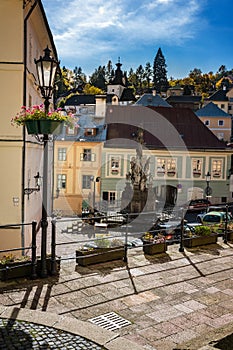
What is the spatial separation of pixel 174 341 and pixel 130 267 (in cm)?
269

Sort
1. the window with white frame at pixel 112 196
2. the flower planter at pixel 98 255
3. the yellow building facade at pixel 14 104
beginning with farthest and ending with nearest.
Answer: the window with white frame at pixel 112 196 < the yellow building facade at pixel 14 104 < the flower planter at pixel 98 255

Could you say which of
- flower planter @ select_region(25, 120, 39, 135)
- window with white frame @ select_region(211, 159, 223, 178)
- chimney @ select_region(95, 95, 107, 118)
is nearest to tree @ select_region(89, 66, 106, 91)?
chimney @ select_region(95, 95, 107, 118)

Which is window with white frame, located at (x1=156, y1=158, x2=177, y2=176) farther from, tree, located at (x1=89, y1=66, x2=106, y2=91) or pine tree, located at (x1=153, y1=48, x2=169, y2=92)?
pine tree, located at (x1=153, y1=48, x2=169, y2=92)

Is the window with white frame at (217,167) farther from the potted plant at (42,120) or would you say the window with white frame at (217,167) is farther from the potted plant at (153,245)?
the potted plant at (42,120)

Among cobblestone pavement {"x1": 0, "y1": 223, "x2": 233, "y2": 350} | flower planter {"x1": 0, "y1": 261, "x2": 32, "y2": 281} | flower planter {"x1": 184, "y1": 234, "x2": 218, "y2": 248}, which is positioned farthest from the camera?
flower planter {"x1": 184, "y1": 234, "x2": 218, "y2": 248}

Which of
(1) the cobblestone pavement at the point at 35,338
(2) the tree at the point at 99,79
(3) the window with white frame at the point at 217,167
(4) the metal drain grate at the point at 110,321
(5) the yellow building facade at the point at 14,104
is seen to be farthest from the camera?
(2) the tree at the point at 99,79

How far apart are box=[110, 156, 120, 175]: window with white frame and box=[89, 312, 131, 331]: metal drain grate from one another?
88.4 ft

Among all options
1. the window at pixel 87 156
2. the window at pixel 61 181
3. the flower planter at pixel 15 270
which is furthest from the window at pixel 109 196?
the flower planter at pixel 15 270

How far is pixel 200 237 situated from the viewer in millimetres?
8836

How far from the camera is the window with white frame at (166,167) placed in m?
32.8

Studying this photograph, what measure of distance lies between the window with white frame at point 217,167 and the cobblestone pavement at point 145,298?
2629 centimetres

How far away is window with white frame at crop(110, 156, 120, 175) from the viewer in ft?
105

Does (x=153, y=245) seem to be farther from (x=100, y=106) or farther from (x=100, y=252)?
(x=100, y=106)

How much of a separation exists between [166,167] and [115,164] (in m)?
4.05
